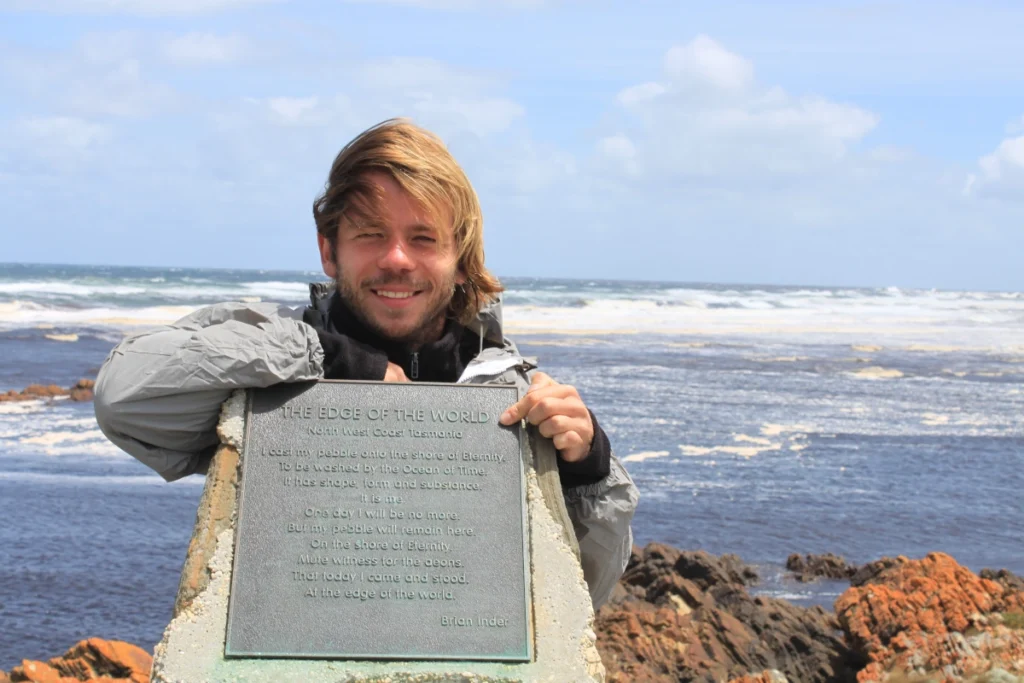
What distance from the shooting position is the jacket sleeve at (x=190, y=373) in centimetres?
259

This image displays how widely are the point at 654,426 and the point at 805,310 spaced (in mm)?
39453

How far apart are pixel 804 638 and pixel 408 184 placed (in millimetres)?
3831

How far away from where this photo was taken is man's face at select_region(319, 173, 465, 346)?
299 centimetres

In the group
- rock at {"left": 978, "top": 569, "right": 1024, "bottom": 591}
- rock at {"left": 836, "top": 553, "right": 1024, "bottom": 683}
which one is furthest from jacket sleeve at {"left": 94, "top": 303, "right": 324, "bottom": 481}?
rock at {"left": 978, "top": 569, "right": 1024, "bottom": 591}

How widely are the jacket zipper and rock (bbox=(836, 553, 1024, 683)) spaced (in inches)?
119

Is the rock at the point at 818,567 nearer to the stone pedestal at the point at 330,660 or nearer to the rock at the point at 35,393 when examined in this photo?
the stone pedestal at the point at 330,660

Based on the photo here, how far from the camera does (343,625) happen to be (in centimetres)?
267

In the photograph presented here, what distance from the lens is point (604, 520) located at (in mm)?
3092

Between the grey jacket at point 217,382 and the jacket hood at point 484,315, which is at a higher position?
the jacket hood at point 484,315

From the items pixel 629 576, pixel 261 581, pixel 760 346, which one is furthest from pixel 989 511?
pixel 760 346

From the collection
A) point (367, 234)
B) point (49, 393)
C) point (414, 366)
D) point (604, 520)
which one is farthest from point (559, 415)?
point (49, 393)

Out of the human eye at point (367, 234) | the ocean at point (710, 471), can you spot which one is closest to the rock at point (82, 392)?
the ocean at point (710, 471)

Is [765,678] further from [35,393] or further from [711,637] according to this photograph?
[35,393]

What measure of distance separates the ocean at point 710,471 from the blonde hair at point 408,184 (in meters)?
3.61
